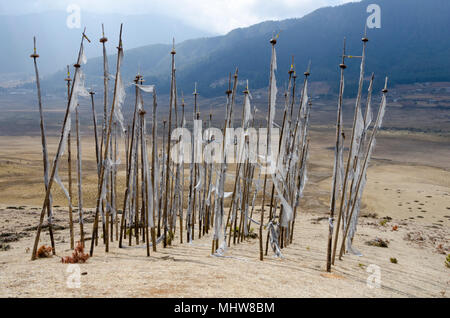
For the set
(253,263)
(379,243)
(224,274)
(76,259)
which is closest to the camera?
(224,274)

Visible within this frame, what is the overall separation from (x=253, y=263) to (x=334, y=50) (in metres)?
129

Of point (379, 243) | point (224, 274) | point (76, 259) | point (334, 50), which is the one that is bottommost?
point (379, 243)

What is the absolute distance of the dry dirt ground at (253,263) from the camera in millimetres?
3979

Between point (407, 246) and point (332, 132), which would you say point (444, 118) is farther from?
point (407, 246)

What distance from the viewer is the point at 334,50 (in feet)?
395

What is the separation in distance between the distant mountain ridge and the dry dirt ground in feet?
267

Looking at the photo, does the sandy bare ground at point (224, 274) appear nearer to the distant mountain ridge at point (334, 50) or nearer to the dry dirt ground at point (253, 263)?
the dry dirt ground at point (253, 263)

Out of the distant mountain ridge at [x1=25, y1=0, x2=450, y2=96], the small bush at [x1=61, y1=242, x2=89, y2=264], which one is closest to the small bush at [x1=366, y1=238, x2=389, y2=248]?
the small bush at [x1=61, y1=242, x2=89, y2=264]

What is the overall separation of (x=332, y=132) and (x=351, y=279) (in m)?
42.7

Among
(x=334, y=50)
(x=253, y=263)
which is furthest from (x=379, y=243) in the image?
(x=334, y=50)

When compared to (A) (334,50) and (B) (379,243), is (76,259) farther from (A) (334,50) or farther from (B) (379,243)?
(A) (334,50)

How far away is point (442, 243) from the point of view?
9.37m

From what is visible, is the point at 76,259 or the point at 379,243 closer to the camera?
the point at 76,259
